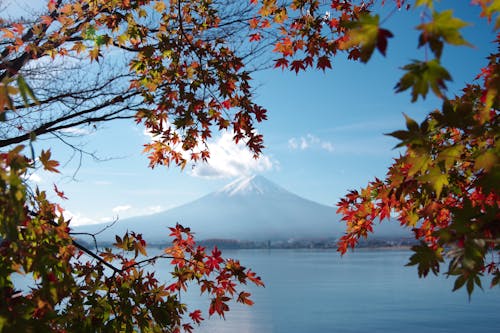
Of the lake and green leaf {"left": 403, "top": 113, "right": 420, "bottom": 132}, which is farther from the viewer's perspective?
the lake

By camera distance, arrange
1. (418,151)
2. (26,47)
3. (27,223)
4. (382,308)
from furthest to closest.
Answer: (382,308) < (26,47) < (27,223) < (418,151)

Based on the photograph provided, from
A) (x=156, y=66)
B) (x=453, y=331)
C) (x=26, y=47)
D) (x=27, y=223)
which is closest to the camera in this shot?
(x=27, y=223)

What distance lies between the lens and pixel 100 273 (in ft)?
10.6

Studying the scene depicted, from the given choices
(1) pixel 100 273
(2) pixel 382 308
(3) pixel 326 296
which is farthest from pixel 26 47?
(3) pixel 326 296

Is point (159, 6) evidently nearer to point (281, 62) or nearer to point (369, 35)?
point (281, 62)

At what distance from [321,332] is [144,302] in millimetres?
22305

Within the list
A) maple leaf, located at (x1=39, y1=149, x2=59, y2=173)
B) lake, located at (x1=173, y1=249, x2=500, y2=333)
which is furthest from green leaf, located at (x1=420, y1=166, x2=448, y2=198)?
lake, located at (x1=173, y1=249, x2=500, y2=333)

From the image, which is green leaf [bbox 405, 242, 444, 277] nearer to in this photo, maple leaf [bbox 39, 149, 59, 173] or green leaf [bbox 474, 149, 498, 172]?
green leaf [bbox 474, 149, 498, 172]

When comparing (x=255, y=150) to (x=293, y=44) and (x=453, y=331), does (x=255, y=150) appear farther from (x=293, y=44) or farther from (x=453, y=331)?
A: (x=453, y=331)

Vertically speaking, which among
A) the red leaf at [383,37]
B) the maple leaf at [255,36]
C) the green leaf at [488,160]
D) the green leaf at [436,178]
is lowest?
the green leaf at [436,178]

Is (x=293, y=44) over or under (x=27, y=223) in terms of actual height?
over

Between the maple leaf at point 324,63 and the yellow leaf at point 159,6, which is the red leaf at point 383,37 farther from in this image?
the yellow leaf at point 159,6

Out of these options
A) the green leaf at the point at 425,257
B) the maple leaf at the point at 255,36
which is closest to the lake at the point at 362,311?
the maple leaf at the point at 255,36

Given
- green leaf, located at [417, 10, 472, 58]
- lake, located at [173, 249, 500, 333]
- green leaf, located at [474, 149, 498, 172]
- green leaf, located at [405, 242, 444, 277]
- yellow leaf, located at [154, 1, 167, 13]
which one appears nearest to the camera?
green leaf, located at [417, 10, 472, 58]
